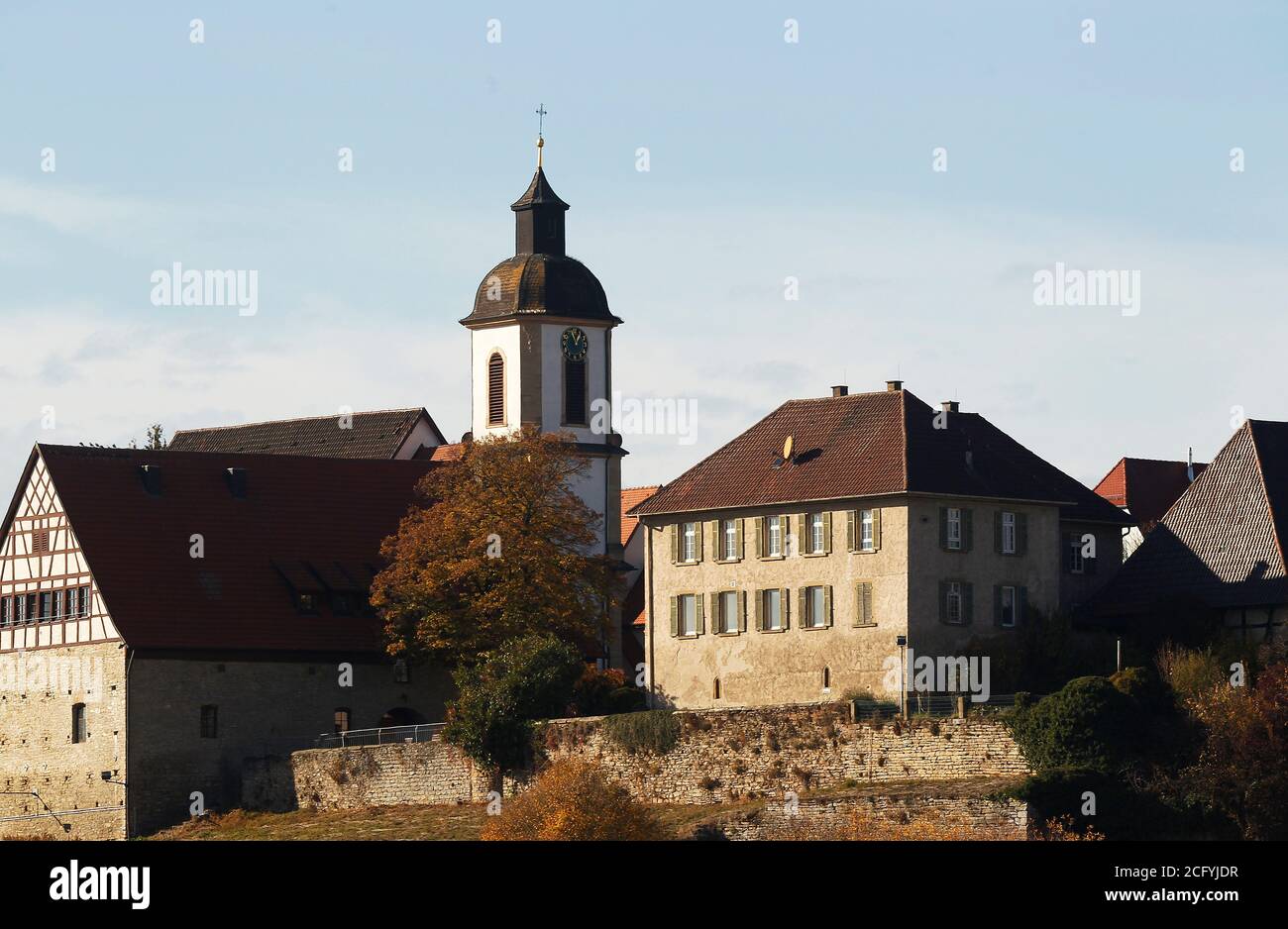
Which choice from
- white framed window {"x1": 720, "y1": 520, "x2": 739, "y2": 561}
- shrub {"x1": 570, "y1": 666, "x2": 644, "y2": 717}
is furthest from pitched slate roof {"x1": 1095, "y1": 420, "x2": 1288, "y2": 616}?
shrub {"x1": 570, "y1": 666, "x2": 644, "y2": 717}

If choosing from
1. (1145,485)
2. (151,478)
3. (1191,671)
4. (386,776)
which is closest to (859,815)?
(1191,671)

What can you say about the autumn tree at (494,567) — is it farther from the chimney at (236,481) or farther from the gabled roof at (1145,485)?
the gabled roof at (1145,485)

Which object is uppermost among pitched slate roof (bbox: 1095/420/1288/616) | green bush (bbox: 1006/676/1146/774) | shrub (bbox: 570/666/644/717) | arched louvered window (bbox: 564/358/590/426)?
arched louvered window (bbox: 564/358/590/426)

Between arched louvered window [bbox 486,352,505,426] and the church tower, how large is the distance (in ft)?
0.10

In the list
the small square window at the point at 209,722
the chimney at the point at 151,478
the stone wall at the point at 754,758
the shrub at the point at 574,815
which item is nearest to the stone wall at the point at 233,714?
the small square window at the point at 209,722

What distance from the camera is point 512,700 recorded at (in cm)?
6562

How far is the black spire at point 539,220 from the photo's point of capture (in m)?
88.8

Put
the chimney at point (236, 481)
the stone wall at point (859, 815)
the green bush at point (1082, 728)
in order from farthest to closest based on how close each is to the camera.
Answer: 1. the chimney at point (236, 481)
2. the green bush at point (1082, 728)
3. the stone wall at point (859, 815)

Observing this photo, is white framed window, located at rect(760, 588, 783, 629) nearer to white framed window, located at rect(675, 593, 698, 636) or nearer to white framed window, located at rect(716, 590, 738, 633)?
white framed window, located at rect(716, 590, 738, 633)

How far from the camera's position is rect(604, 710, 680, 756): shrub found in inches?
2421

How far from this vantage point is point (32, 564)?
7712cm

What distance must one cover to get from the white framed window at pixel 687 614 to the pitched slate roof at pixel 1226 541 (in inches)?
387

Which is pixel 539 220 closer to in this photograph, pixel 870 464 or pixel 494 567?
pixel 494 567
